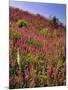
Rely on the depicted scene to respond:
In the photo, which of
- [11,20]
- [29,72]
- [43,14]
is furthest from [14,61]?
[43,14]

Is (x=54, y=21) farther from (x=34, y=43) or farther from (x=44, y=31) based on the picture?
(x=34, y=43)

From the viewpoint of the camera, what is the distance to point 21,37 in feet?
7.03

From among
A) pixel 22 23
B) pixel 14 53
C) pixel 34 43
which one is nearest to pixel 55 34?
pixel 34 43

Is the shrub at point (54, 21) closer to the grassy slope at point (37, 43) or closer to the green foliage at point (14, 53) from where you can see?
the grassy slope at point (37, 43)

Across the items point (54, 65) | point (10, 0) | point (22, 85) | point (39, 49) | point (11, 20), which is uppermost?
point (10, 0)

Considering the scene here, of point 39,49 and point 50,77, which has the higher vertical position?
point 39,49

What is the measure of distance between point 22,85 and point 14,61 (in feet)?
0.77

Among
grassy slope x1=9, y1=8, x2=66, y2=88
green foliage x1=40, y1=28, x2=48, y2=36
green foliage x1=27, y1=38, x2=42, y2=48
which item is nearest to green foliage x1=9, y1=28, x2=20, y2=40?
grassy slope x1=9, y1=8, x2=66, y2=88

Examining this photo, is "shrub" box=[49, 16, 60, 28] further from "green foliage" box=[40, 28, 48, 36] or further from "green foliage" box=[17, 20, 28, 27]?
"green foliage" box=[17, 20, 28, 27]

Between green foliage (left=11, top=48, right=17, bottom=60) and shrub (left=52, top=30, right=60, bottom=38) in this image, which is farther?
shrub (left=52, top=30, right=60, bottom=38)

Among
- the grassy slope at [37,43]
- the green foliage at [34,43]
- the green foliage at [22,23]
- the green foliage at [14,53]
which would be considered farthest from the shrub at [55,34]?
the green foliage at [14,53]

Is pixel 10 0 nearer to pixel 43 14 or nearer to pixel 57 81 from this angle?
pixel 43 14

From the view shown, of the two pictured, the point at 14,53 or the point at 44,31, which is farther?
the point at 44,31

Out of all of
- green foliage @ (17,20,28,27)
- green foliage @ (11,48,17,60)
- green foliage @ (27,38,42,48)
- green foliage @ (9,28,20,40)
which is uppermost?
green foliage @ (17,20,28,27)
